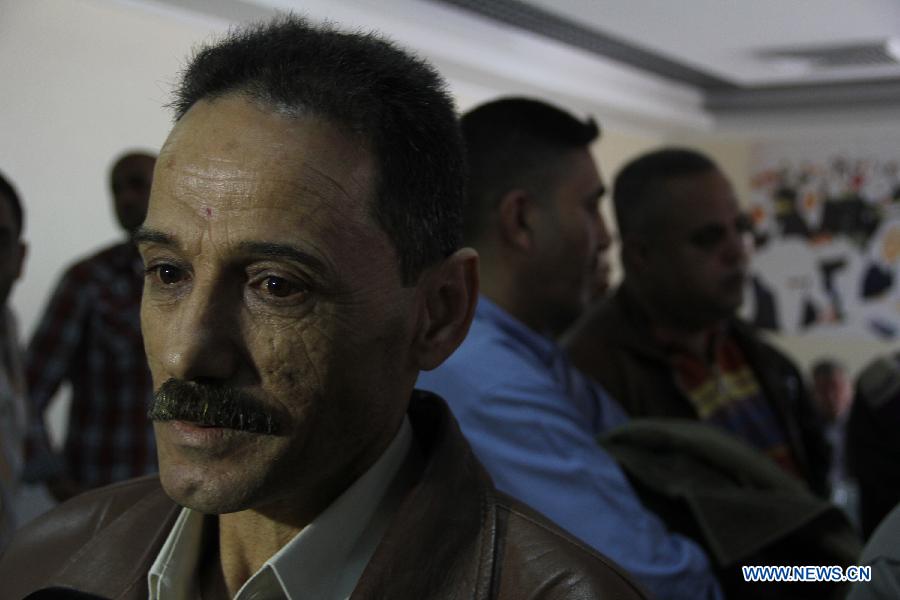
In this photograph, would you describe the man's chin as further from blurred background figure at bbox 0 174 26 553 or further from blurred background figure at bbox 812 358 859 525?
blurred background figure at bbox 812 358 859 525

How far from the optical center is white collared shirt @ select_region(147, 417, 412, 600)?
3.03 ft

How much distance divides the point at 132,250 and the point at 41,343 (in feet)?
1.21

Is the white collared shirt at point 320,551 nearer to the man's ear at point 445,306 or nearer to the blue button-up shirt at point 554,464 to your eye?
the man's ear at point 445,306

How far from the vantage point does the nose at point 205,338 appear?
85cm

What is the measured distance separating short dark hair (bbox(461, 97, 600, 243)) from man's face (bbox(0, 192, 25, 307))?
80cm

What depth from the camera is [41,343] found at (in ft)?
8.61

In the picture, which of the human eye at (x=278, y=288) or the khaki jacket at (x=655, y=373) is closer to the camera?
the human eye at (x=278, y=288)

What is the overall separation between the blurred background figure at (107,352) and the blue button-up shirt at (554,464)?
1.60 metres

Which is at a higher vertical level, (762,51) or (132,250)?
(762,51)

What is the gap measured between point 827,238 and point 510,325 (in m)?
4.03

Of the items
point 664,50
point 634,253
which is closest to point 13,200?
point 634,253

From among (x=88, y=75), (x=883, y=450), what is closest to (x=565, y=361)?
(x=883, y=450)

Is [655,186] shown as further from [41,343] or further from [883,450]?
[41,343]

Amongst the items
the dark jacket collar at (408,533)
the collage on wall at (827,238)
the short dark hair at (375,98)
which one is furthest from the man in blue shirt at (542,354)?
the collage on wall at (827,238)
